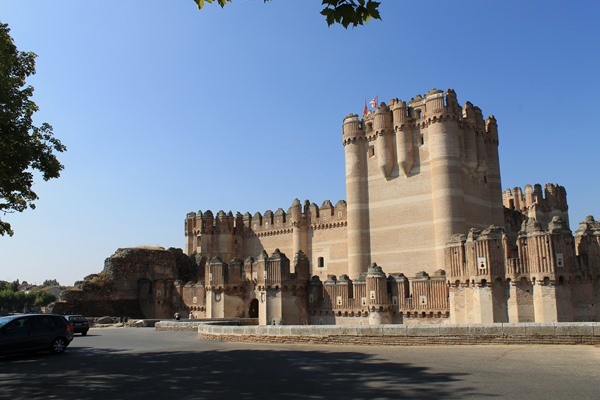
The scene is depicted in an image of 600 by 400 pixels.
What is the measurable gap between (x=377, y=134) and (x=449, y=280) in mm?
17931

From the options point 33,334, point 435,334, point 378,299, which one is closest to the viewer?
point 435,334

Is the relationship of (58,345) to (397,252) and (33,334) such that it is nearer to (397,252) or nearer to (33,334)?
(33,334)

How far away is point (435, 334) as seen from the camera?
48.9ft

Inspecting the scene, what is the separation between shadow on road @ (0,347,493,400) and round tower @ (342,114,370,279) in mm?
26150

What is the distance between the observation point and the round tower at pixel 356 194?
132ft

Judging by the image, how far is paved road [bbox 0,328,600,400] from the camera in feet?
29.3

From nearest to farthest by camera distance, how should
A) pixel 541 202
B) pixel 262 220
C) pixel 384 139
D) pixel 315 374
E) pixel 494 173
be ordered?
1. pixel 315 374
2. pixel 384 139
3. pixel 494 173
4. pixel 541 202
5. pixel 262 220

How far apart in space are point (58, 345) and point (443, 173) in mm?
27784

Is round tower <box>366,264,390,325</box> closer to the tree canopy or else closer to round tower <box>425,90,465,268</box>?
round tower <box>425,90,465,268</box>

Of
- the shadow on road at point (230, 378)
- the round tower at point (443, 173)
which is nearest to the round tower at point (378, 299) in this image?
the round tower at point (443, 173)

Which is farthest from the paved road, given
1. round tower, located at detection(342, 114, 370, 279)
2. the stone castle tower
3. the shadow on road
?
round tower, located at detection(342, 114, 370, 279)

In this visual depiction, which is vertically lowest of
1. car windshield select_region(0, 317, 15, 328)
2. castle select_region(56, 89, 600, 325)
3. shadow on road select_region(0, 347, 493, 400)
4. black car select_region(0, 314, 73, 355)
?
shadow on road select_region(0, 347, 493, 400)

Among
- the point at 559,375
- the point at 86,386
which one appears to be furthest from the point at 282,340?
the point at 559,375

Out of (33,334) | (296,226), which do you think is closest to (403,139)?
(296,226)
